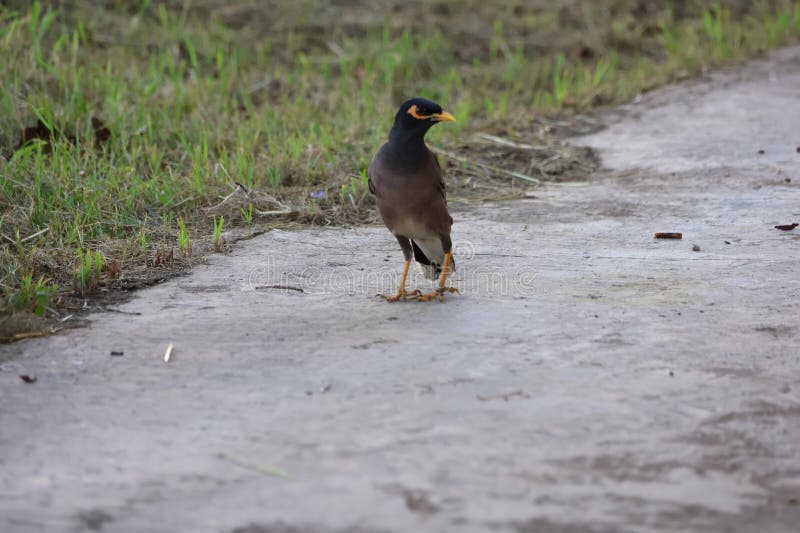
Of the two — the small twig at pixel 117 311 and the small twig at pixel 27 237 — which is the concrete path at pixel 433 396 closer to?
the small twig at pixel 117 311

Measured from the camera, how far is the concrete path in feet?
7.85

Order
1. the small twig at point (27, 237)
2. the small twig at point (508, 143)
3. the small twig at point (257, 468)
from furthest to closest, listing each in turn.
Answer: the small twig at point (508, 143) < the small twig at point (27, 237) < the small twig at point (257, 468)

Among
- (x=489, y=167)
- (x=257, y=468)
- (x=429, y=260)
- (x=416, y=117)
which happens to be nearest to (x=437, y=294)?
(x=429, y=260)

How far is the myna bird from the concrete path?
0.66 ft

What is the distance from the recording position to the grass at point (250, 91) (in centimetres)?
491

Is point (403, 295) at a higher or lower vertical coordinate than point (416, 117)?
lower

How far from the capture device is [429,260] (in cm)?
434

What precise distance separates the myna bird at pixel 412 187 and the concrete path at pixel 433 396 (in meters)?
0.20

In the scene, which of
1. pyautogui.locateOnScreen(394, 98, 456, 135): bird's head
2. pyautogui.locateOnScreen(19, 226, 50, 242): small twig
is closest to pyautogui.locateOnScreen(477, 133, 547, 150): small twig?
pyautogui.locateOnScreen(394, 98, 456, 135): bird's head

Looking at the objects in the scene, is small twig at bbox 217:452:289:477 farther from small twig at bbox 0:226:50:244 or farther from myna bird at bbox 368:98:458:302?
small twig at bbox 0:226:50:244

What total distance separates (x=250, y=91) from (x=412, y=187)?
13.2ft

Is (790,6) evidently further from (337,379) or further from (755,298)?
(337,379)

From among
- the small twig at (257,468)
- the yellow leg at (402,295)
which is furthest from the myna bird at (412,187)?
the small twig at (257,468)

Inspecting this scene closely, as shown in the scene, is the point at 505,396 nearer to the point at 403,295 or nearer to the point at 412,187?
the point at 403,295
